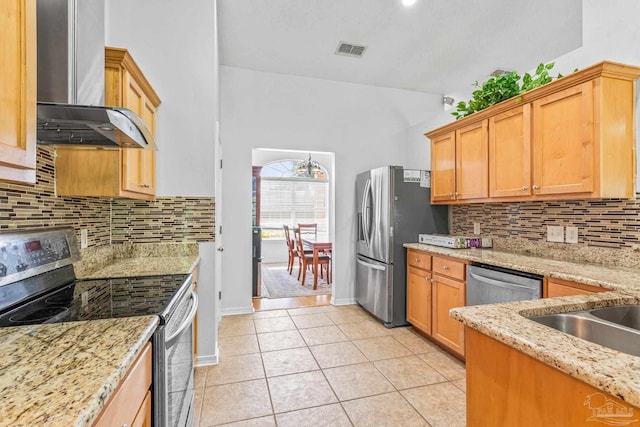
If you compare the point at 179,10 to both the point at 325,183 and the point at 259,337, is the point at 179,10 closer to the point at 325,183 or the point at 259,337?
the point at 259,337

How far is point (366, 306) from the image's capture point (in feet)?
12.0

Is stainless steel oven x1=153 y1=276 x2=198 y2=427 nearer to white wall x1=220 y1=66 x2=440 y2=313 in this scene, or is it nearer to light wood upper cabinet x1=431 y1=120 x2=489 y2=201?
white wall x1=220 y1=66 x2=440 y2=313

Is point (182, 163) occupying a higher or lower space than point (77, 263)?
higher

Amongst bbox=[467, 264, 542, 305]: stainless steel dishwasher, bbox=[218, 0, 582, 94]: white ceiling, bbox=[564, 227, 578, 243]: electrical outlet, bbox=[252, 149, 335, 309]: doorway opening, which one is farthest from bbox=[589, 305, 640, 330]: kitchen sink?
bbox=[252, 149, 335, 309]: doorway opening

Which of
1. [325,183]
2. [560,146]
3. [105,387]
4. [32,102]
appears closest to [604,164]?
[560,146]

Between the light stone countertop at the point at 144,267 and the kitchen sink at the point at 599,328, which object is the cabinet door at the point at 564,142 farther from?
the light stone countertop at the point at 144,267

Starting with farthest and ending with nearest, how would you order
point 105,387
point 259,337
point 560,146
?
point 259,337 < point 560,146 < point 105,387

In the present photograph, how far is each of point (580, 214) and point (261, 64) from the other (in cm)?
336

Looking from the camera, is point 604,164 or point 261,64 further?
point 261,64

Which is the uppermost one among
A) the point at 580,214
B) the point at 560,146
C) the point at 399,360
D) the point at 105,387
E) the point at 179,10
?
the point at 179,10

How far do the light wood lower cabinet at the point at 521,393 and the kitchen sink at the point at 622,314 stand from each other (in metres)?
0.50

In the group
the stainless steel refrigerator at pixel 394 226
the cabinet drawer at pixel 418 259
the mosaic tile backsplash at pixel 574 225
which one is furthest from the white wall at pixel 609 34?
the cabinet drawer at pixel 418 259

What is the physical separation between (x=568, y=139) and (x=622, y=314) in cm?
130

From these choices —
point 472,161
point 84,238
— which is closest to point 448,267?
point 472,161
